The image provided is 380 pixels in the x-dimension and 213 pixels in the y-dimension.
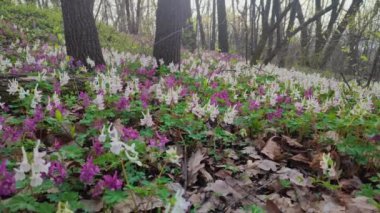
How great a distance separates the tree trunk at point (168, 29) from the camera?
25.5ft

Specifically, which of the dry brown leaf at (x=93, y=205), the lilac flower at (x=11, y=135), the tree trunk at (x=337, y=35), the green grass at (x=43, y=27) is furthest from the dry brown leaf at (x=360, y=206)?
the tree trunk at (x=337, y=35)

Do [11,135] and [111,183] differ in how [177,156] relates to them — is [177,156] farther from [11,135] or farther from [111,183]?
[11,135]

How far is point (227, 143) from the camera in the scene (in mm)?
4059

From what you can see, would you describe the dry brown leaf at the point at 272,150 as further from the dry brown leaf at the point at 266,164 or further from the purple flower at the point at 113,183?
the purple flower at the point at 113,183

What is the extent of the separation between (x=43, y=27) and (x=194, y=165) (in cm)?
1156

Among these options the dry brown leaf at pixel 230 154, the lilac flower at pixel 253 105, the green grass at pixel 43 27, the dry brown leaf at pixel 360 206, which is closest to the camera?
the dry brown leaf at pixel 360 206

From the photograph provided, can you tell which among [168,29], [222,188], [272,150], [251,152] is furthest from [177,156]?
[168,29]

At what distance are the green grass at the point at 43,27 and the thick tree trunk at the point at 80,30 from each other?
3880mm

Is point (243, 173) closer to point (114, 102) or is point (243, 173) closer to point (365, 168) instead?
point (365, 168)

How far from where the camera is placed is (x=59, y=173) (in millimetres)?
2527

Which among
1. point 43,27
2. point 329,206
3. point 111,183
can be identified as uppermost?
point 43,27

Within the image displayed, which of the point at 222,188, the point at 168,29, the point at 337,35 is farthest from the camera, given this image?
the point at 337,35

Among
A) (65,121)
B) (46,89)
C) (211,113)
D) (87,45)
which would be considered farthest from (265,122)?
(87,45)

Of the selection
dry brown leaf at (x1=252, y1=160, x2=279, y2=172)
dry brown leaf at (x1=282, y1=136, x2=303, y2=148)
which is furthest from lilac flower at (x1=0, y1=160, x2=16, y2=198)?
dry brown leaf at (x1=282, y1=136, x2=303, y2=148)
